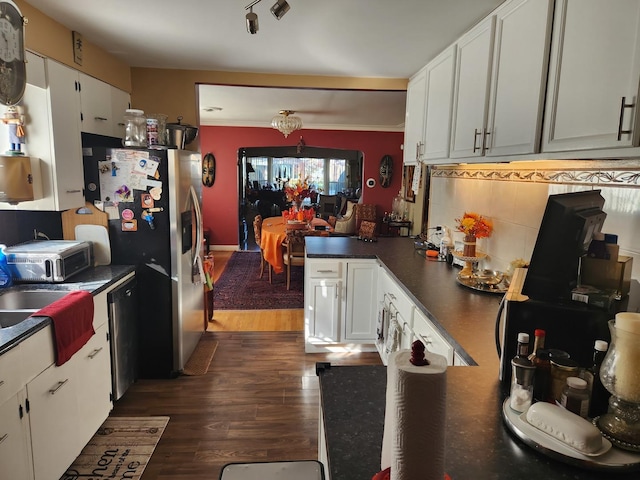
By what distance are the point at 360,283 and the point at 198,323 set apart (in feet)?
4.96

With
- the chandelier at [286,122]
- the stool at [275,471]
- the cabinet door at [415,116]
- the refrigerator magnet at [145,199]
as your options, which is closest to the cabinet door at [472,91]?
the cabinet door at [415,116]

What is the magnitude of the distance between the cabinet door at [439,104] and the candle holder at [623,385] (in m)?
1.86

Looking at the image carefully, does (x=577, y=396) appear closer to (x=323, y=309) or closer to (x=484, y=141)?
(x=484, y=141)

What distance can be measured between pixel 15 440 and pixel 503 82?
8.60ft

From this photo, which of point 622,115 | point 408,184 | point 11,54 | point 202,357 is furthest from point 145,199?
point 408,184

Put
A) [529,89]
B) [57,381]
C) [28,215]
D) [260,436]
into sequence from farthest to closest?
1. [28,215]
2. [260,436]
3. [57,381]
4. [529,89]

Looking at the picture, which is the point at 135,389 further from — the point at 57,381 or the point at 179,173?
the point at 179,173

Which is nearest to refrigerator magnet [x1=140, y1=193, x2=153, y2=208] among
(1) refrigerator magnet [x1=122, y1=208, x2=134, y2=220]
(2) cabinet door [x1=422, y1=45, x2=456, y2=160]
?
(1) refrigerator magnet [x1=122, y1=208, x2=134, y2=220]

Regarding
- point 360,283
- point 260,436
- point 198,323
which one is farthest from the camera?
point 198,323

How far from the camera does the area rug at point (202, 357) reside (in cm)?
329

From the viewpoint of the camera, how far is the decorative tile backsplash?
162 centimetres

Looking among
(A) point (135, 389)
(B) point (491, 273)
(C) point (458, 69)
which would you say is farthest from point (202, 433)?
(C) point (458, 69)

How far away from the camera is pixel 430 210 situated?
380cm

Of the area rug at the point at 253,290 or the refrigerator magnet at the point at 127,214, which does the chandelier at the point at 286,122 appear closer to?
the area rug at the point at 253,290
